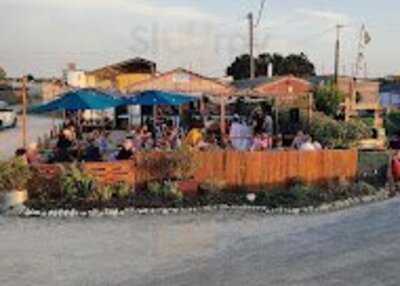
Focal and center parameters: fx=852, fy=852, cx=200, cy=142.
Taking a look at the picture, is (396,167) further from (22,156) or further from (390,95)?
(390,95)

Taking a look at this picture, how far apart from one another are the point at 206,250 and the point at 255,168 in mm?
6163

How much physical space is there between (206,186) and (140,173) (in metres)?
1.45

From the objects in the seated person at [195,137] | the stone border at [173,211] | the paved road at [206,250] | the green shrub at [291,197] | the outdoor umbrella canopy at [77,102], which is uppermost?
the outdoor umbrella canopy at [77,102]

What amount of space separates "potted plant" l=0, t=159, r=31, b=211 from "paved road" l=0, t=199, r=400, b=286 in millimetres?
860

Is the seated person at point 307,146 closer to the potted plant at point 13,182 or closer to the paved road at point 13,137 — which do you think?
the potted plant at point 13,182

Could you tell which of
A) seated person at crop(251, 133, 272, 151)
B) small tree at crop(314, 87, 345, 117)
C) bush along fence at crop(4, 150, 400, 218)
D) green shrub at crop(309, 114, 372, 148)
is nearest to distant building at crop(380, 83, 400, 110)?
small tree at crop(314, 87, 345, 117)

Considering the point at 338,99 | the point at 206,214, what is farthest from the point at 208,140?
the point at 338,99

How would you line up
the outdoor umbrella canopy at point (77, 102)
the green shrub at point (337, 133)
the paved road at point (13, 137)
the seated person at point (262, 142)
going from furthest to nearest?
1. the paved road at point (13, 137)
2. the green shrub at point (337, 133)
3. the seated person at point (262, 142)
4. the outdoor umbrella canopy at point (77, 102)

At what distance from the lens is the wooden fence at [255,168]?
1811 centimetres

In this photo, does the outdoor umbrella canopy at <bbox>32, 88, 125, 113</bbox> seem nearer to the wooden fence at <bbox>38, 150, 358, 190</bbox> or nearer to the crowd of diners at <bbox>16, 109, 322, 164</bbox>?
the crowd of diners at <bbox>16, 109, 322, 164</bbox>

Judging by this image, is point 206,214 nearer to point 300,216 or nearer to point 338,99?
point 300,216

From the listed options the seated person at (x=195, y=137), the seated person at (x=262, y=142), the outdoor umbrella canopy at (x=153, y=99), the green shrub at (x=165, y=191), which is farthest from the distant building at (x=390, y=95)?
the green shrub at (x=165, y=191)

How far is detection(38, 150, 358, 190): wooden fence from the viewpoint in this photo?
59.4 ft

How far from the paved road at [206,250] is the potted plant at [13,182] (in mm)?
860
